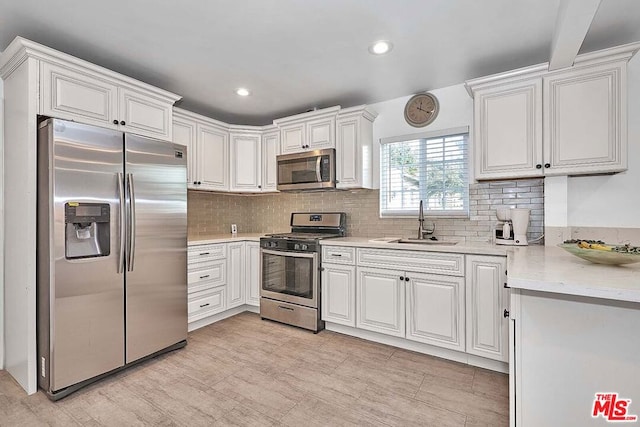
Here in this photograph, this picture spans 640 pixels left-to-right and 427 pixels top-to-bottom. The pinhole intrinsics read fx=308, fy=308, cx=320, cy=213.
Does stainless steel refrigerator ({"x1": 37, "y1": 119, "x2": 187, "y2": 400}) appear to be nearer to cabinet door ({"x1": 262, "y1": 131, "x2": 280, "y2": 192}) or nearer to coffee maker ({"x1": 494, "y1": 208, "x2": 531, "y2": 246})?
cabinet door ({"x1": 262, "y1": 131, "x2": 280, "y2": 192})

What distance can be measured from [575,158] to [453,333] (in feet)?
5.23

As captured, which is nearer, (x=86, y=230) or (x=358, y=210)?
(x=86, y=230)

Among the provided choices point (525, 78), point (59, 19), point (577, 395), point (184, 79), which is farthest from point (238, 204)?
point (577, 395)

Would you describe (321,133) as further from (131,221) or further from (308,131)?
(131,221)

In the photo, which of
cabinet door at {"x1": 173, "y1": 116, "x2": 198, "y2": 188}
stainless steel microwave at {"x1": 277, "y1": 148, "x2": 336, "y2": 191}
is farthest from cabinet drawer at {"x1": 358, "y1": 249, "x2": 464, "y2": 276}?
cabinet door at {"x1": 173, "y1": 116, "x2": 198, "y2": 188}

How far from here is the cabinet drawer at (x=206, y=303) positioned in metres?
3.09

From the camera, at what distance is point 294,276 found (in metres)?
3.27

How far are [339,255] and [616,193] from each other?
227 centimetres

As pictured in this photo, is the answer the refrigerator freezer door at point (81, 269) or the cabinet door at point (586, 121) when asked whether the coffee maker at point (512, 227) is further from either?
the refrigerator freezer door at point (81, 269)

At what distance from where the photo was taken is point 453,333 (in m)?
2.47

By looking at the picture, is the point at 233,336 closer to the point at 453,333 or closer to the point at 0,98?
the point at 453,333

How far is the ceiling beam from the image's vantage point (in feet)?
4.86

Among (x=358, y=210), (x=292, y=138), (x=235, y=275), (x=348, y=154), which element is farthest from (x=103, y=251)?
(x=358, y=210)

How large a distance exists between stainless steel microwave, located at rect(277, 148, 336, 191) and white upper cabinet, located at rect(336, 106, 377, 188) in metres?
0.10
